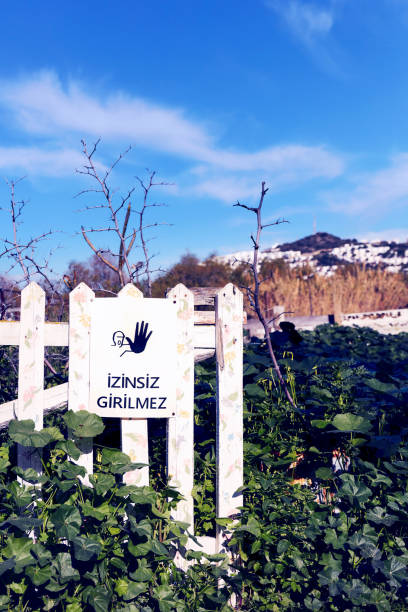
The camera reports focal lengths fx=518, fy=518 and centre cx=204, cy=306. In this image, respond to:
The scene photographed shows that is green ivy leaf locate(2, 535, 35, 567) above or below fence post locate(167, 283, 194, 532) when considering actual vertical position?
below

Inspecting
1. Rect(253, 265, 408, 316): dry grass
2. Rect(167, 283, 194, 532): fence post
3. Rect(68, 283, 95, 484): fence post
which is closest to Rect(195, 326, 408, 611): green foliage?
Rect(167, 283, 194, 532): fence post

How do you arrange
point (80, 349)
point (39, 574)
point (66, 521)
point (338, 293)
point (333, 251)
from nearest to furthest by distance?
point (39, 574) < point (66, 521) < point (80, 349) < point (338, 293) < point (333, 251)

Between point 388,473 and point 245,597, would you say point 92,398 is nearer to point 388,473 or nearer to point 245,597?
point 245,597

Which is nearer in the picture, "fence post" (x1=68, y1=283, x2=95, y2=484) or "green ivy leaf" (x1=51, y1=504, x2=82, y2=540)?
"green ivy leaf" (x1=51, y1=504, x2=82, y2=540)

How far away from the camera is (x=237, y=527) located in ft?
9.32

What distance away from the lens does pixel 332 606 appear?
8.59ft

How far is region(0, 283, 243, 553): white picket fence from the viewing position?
2904mm

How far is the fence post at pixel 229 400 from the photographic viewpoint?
2.95 meters

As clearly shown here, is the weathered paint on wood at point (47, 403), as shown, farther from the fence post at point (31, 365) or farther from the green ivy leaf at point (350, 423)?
the green ivy leaf at point (350, 423)

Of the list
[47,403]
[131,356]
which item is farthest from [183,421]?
[47,403]

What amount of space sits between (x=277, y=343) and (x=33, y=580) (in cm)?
302

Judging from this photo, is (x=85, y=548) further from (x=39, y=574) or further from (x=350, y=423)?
(x=350, y=423)

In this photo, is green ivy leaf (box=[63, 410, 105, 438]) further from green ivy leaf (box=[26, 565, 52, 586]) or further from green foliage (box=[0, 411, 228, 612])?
green ivy leaf (box=[26, 565, 52, 586])

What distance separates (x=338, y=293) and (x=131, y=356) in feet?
46.8
